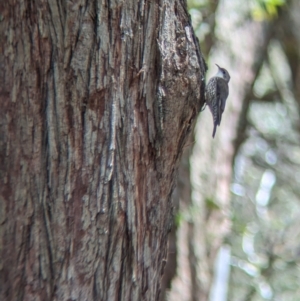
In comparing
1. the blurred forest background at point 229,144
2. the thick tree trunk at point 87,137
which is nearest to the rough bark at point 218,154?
the blurred forest background at point 229,144

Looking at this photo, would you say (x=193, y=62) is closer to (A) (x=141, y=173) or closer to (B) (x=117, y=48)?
(B) (x=117, y=48)

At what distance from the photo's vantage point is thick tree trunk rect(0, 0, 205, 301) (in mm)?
1578

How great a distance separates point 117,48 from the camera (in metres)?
1.68

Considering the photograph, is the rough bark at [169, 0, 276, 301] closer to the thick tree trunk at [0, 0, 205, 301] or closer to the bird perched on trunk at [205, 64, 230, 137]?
the bird perched on trunk at [205, 64, 230, 137]

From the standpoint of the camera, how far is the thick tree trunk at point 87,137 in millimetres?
1578

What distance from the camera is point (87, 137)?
1641mm

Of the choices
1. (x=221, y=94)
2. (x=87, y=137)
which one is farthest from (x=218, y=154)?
(x=87, y=137)

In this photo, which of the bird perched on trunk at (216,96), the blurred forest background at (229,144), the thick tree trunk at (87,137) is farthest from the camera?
the blurred forest background at (229,144)

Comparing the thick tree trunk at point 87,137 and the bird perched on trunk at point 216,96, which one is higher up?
the bird perched on trunk at point 216,96

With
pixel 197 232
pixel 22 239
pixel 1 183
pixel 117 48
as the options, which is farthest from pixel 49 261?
pixel 197 232

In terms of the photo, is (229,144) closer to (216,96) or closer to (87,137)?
(216,96)

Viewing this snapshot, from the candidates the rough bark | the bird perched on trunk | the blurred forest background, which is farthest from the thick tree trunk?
the rough bark

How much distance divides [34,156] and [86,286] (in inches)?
15.1

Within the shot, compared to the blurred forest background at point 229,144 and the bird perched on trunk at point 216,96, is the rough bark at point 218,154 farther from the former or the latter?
the bird perched on trunk at point 216,96
